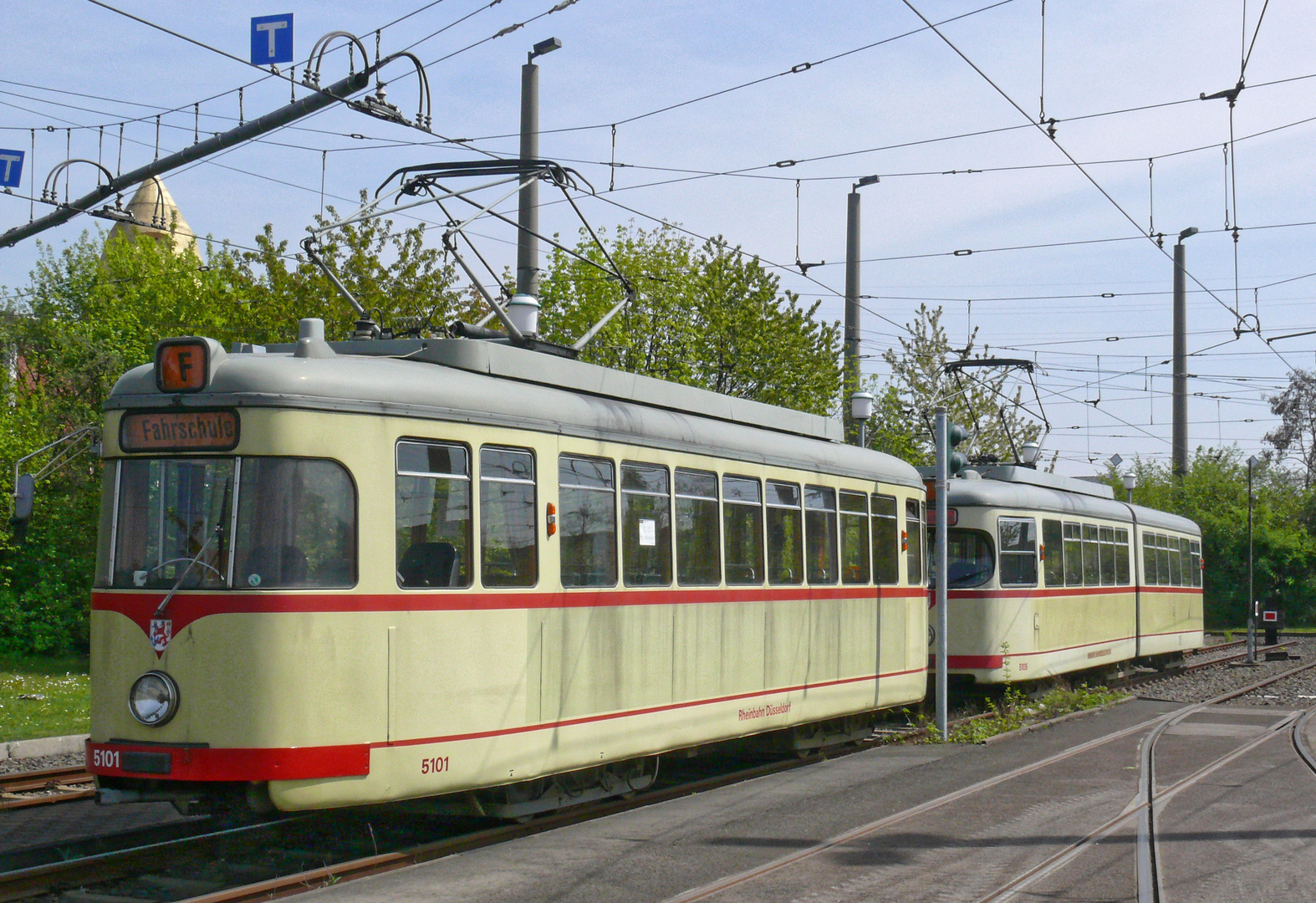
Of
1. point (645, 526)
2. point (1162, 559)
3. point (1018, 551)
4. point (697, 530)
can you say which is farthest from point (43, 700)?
point (1162, 559)

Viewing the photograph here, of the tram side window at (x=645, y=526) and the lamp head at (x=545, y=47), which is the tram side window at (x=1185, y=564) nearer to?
the lamp head at (x=545, y=47)

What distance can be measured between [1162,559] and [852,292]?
7.37m

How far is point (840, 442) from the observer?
1434 cm

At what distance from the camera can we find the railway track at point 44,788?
10188 millimetres

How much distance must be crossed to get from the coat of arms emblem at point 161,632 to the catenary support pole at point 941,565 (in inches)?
341

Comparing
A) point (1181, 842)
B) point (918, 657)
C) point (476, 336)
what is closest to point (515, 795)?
point (476, 336)

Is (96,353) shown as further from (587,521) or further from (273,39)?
(587,521)

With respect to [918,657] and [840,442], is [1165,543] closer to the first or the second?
[918,657]

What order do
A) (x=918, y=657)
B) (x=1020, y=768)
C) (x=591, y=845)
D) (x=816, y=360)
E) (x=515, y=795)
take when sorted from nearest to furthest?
(x=591, y=845)
(x=515, y=795)
(x=1020, y=768)
(x=918, y=657)
(x=816, y=360)

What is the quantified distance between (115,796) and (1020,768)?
24.6ft

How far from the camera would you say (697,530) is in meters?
11.0

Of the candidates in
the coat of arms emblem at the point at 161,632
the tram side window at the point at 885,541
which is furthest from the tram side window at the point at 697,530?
the coat of arms emblem at the point at 161,632

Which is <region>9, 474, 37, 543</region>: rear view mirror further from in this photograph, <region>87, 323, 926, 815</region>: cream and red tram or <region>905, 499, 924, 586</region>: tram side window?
<region>905, 499, 924, 586</region>: tram side window

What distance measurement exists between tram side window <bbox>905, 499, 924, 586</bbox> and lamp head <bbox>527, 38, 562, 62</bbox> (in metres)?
6.59
